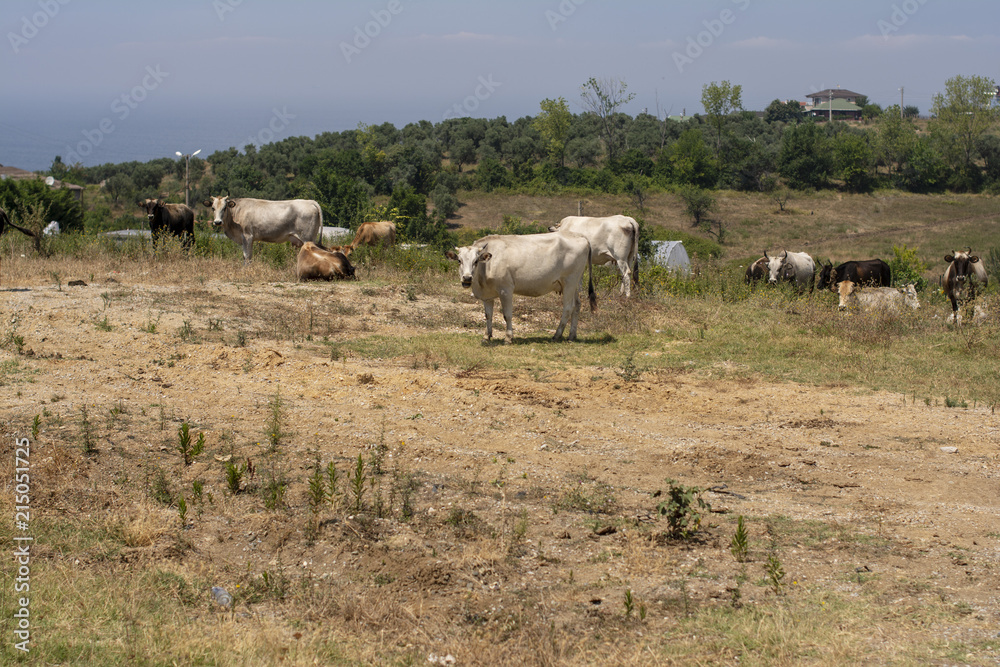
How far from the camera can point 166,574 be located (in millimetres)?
5293

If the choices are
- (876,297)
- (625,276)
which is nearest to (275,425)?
(625,276)

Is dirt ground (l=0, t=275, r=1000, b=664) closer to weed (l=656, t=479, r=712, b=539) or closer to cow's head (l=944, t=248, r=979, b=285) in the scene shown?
weed (l=656, t=479, r=712, b=539)

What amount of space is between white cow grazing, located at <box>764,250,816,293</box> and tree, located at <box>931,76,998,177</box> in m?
65.5

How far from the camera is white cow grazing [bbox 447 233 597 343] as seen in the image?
1238 centimetres

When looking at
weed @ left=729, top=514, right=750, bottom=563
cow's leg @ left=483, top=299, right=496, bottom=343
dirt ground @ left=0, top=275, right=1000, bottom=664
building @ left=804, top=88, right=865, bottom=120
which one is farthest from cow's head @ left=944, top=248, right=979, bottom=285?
building @ left=804, top=88, right=865, bottom=120

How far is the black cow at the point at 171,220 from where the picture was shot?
18962 millimetres

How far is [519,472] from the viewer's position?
23.7ft

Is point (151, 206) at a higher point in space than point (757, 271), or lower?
higher

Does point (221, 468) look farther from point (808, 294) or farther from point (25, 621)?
point (808, 294)

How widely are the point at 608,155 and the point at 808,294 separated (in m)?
72.1

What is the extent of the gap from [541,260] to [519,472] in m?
5.88

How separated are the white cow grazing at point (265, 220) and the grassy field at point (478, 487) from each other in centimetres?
496

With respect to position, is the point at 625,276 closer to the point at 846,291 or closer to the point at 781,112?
the point at 846,291

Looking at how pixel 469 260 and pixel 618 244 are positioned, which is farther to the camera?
pixel 618 244
